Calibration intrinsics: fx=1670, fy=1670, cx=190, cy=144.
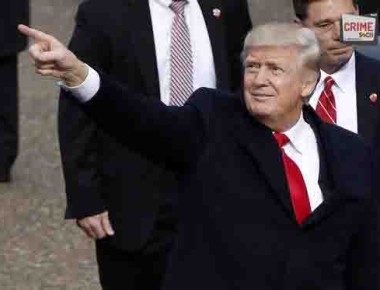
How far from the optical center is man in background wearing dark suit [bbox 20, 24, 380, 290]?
453 cm

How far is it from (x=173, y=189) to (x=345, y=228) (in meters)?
0.98

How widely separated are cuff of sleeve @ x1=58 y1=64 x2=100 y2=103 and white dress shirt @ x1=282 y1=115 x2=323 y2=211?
23.9 inches

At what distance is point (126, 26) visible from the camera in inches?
212

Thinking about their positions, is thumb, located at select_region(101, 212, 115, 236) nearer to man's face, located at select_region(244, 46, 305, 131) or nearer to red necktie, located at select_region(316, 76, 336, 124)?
red necktie, located at select_region(316, 76, 336, 124)

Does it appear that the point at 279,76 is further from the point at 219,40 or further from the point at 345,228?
the point at 219,40

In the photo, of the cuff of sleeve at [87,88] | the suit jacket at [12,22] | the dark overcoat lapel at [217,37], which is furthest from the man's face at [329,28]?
the suit jacket at [12,22]

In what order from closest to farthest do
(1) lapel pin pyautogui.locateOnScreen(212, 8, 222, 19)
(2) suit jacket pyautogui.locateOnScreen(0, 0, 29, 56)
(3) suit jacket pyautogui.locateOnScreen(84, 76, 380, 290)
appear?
1. (3) suit jacket pyautogui.locateOnScreen(84, 76, 380, 290)
2. (1) lapel pin pyautogui.locateOnScreen(212, 8, 222, 19)
3. (2) suit jacket pyautogui.locateOnScreen(0, 0, 29, 56)

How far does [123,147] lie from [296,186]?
3.19 feet

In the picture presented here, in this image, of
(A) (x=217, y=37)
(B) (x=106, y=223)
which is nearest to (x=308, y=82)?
(A) (x=217, y=37)

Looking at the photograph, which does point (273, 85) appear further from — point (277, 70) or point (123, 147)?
→ point (123, 147)

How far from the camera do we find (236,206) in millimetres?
4531

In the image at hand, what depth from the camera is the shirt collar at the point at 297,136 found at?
4635mm

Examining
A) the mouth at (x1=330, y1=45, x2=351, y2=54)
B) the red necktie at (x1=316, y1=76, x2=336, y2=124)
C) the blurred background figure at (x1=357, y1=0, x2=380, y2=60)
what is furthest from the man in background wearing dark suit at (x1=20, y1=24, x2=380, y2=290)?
the blurred background figure at (x1=357, y1=0, x2=380, y2=60)

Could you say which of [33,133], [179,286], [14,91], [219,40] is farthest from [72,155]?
[33,133]
